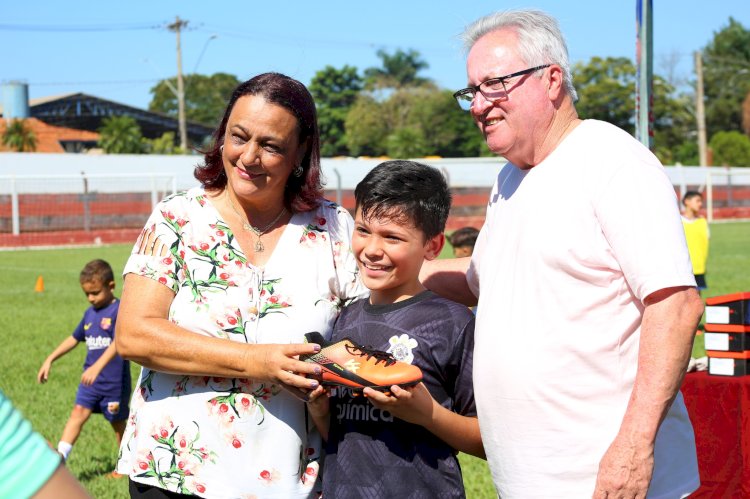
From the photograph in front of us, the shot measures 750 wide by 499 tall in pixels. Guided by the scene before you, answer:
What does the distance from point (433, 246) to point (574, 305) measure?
0.65 m

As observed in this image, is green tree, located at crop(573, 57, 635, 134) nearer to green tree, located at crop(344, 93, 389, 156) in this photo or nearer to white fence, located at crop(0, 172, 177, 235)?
green tree, located at crop(344, 93, 389, 156)

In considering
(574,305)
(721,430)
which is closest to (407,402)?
(574,305)

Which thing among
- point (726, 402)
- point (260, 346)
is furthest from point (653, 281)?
point (726, 402)

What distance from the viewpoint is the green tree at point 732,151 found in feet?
200

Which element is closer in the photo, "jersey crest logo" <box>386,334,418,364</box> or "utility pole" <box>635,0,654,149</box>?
"jersey crest logo" <box>386,334,418,364</box>

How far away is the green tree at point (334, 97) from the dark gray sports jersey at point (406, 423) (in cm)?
7216

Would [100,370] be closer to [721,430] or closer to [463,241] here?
[463,241]

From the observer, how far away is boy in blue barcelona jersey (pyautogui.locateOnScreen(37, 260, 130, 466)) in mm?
6508

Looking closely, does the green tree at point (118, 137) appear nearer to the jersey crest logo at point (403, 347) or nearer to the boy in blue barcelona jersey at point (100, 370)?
the boy in blue barcelona jersey at point (100, 370)

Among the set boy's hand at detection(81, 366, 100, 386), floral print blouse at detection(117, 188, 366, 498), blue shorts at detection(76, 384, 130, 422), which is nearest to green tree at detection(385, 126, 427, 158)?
blue shorts at detection(76, 384, 130, 422)

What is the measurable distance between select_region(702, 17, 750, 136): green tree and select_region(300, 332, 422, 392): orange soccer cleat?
78.7m

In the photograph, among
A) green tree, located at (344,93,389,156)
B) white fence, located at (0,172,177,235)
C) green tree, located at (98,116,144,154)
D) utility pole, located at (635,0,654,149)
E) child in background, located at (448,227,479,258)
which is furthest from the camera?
green tree, located at (344,93,389,156)

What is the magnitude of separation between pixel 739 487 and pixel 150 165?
1448 inches

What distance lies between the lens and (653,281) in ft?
7.33
